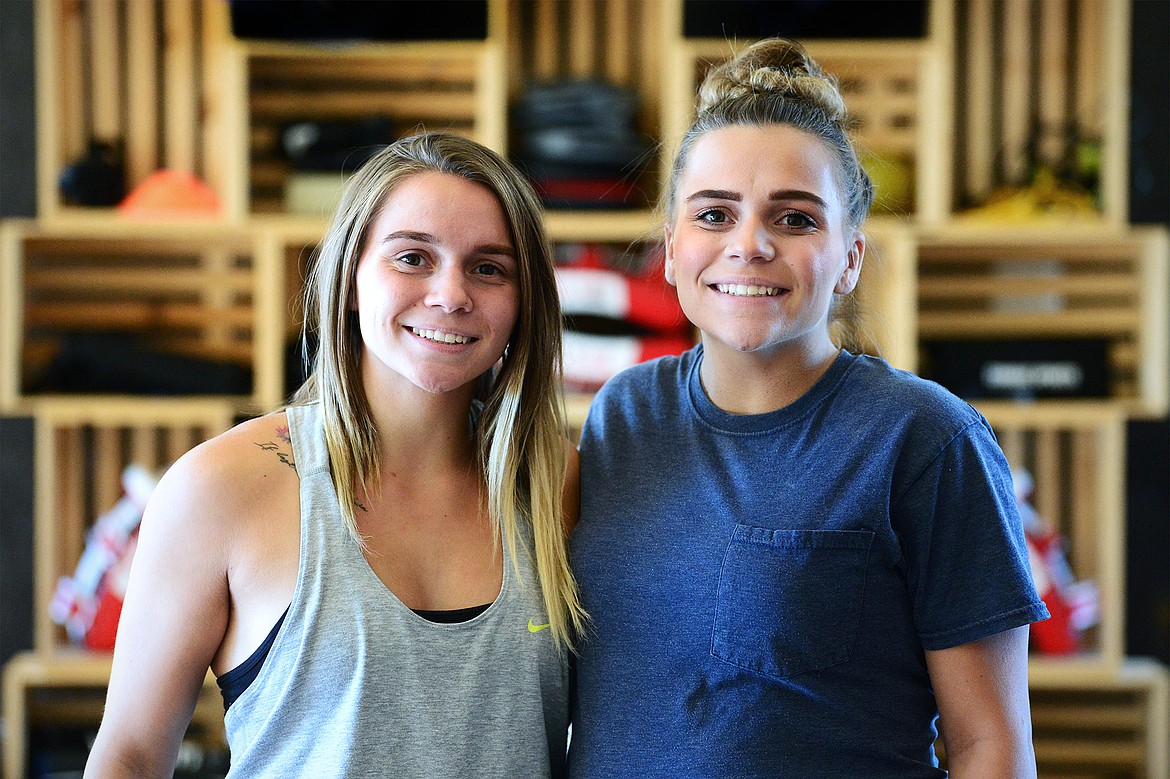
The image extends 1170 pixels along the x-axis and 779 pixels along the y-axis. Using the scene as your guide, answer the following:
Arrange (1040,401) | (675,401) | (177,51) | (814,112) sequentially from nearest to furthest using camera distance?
1. (814,112)
2. (675,401)
3. (1040,401)
4. (177,51)

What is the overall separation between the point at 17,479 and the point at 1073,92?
3526 millimetres

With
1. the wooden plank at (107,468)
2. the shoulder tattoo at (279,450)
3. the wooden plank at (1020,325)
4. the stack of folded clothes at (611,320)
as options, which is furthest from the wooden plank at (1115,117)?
the wooden plank at (107,468)

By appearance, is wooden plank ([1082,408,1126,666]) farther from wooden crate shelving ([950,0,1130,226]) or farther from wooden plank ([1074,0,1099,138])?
wooden plank ([1074,0,1099,138])

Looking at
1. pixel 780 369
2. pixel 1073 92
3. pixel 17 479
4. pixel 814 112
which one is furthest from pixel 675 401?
pixel 17 479

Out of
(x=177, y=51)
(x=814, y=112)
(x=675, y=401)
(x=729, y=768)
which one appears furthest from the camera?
(x=177, y=51)

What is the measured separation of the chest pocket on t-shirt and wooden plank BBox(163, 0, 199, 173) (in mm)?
2678

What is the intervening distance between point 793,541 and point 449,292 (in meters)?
0.54

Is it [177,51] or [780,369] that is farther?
[177,51]

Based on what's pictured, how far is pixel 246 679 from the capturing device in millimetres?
1383

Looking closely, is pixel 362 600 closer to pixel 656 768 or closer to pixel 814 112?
pixel 656 768

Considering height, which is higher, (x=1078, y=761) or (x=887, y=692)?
(x=887, y=692)

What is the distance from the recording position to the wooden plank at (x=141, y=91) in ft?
11.1

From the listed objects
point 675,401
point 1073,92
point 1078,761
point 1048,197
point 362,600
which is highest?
point 1073,92

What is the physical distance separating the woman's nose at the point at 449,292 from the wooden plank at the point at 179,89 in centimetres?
230
